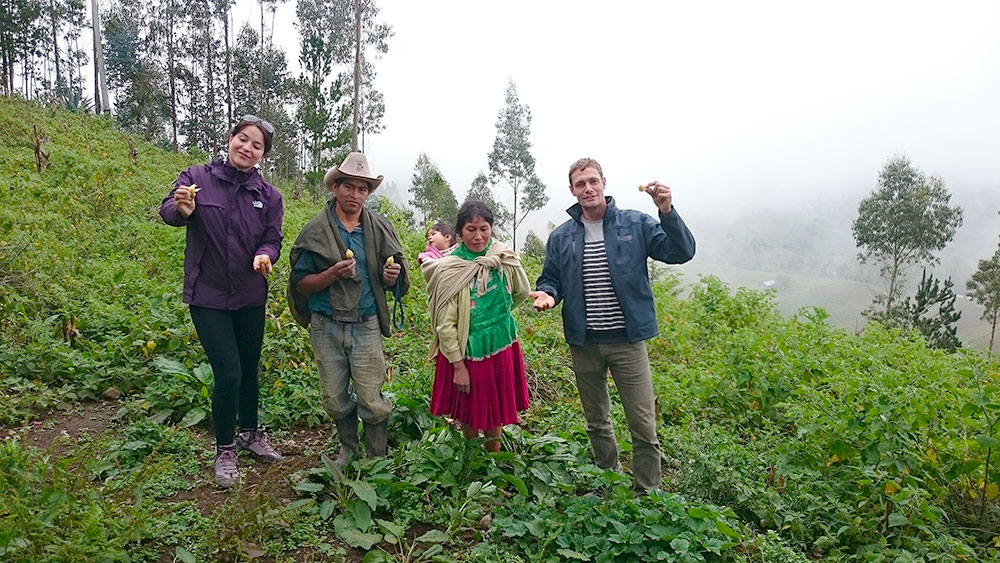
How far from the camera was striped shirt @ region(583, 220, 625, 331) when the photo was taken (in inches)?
129

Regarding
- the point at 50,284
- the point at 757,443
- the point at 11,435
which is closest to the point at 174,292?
the point at 50,284

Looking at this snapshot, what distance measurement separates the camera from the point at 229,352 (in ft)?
10.2

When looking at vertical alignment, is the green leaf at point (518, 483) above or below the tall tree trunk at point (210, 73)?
below

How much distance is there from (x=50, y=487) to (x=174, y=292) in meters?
3.60

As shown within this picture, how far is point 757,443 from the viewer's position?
446 centimetres

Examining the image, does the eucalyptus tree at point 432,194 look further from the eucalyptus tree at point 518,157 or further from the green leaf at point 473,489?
the green leaf at point 473,489

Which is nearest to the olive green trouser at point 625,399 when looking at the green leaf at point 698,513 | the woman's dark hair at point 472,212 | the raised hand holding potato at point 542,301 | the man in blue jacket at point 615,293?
the man in blue jacket at point 615,293

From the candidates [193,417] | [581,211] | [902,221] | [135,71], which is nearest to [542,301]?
[581,211]

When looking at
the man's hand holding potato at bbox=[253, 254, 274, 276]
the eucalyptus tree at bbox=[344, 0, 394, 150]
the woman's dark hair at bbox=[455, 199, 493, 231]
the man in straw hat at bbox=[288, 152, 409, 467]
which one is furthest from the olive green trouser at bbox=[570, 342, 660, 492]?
the eucalyptus tree at bbox=[344, 0, 394, 150]

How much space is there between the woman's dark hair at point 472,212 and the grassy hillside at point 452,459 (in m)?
1.25

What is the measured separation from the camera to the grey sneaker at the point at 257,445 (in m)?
3.54

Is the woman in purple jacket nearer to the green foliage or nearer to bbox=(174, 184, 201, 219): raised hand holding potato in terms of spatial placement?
bbox=(174, 184, 201, 219): raised hand holding potato

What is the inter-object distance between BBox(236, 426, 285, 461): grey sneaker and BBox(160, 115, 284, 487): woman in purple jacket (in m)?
0.24

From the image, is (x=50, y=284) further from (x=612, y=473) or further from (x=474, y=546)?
(x=612, y=473)
